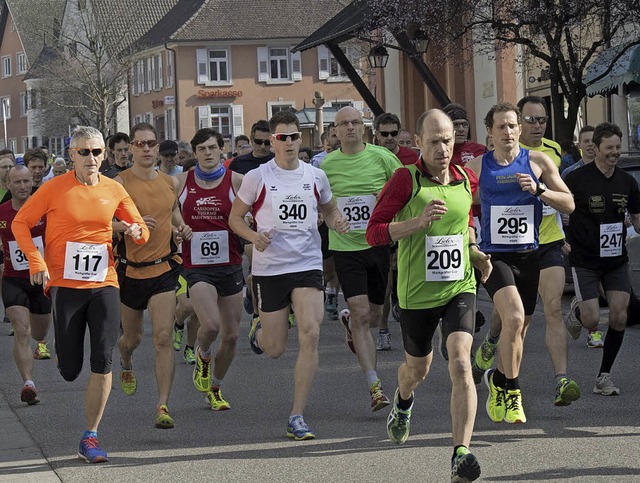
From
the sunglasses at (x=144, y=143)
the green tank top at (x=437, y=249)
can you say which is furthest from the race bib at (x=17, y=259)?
the green tank top at (x=437, y=249)

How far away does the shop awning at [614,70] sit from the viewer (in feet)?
77.0

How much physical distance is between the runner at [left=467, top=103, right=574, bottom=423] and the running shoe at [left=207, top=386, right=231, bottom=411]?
1957 millimetres

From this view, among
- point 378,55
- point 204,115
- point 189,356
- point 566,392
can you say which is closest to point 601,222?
point 566,392

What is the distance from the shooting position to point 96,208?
27.4 ft

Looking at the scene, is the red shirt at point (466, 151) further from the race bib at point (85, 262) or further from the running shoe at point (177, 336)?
the race bib at point (85, 262)

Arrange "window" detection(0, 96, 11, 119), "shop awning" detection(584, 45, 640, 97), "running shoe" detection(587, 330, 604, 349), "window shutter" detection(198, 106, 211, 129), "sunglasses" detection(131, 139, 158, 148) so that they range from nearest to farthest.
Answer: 1. "sunglasses" detection(131, 139, 158, 148)
2. "running shoe" detection(587, 330, 604, 349)
3. "shop awning" detection(584, 45, 640, 97)
4. "window shutter" detection(198, 106, 211, 129)
5. "window" detection(0, 96, 11, 119)

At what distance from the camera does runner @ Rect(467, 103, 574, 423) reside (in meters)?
8.65

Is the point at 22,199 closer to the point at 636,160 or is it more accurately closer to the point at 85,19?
the point at 636,160

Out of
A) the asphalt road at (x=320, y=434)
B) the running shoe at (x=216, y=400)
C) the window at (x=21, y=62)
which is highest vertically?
the window at (x=21, y=62)

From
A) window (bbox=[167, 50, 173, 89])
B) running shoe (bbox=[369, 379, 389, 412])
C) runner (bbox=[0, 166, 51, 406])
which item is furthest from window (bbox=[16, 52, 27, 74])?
running shoe (bbox=[369, 379, 389, 412])

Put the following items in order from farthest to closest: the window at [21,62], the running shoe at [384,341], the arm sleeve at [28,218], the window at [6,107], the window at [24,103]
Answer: the window at [6,107] < the window at [21,62] < the window at [24,103] < the running shoe at [384,341] < the arm sleeve at [28,218]

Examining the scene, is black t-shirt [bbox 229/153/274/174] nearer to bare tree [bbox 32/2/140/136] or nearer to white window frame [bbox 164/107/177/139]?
bare tree [bbox 32/2/140/136]

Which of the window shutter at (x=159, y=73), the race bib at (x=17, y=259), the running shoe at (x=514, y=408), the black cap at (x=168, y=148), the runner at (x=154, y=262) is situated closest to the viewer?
the running shoe at (x=514, y=408)

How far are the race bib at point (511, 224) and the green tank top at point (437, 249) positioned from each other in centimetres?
129
